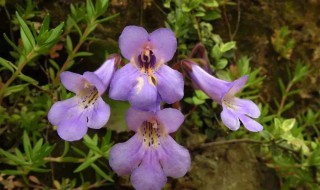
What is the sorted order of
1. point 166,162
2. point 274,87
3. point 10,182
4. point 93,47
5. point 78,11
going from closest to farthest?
1. point 166,162
2. point 10,182
3. point 78,11
4. point 93,47
5. point 274,87

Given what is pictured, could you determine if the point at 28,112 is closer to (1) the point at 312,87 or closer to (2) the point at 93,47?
(2) the point at 93,47

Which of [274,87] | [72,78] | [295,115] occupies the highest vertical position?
[72,78]

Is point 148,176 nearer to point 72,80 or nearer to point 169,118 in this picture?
point 169,118

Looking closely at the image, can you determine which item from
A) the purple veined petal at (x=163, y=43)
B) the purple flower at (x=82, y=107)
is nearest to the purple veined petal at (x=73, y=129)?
the purple flower at (x=82, y=107)

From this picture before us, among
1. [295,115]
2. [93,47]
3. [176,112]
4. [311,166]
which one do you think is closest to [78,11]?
[93,47]

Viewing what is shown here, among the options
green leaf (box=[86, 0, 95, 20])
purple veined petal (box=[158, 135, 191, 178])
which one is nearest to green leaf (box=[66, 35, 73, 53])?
green leaf (box=[86, 0, 95, 20])

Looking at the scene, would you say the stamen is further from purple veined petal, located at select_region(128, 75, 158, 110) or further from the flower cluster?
purple veined petal, located at select_region(128, 75, 158, 110)

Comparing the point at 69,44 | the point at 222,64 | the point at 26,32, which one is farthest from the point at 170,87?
the point at 222,64
